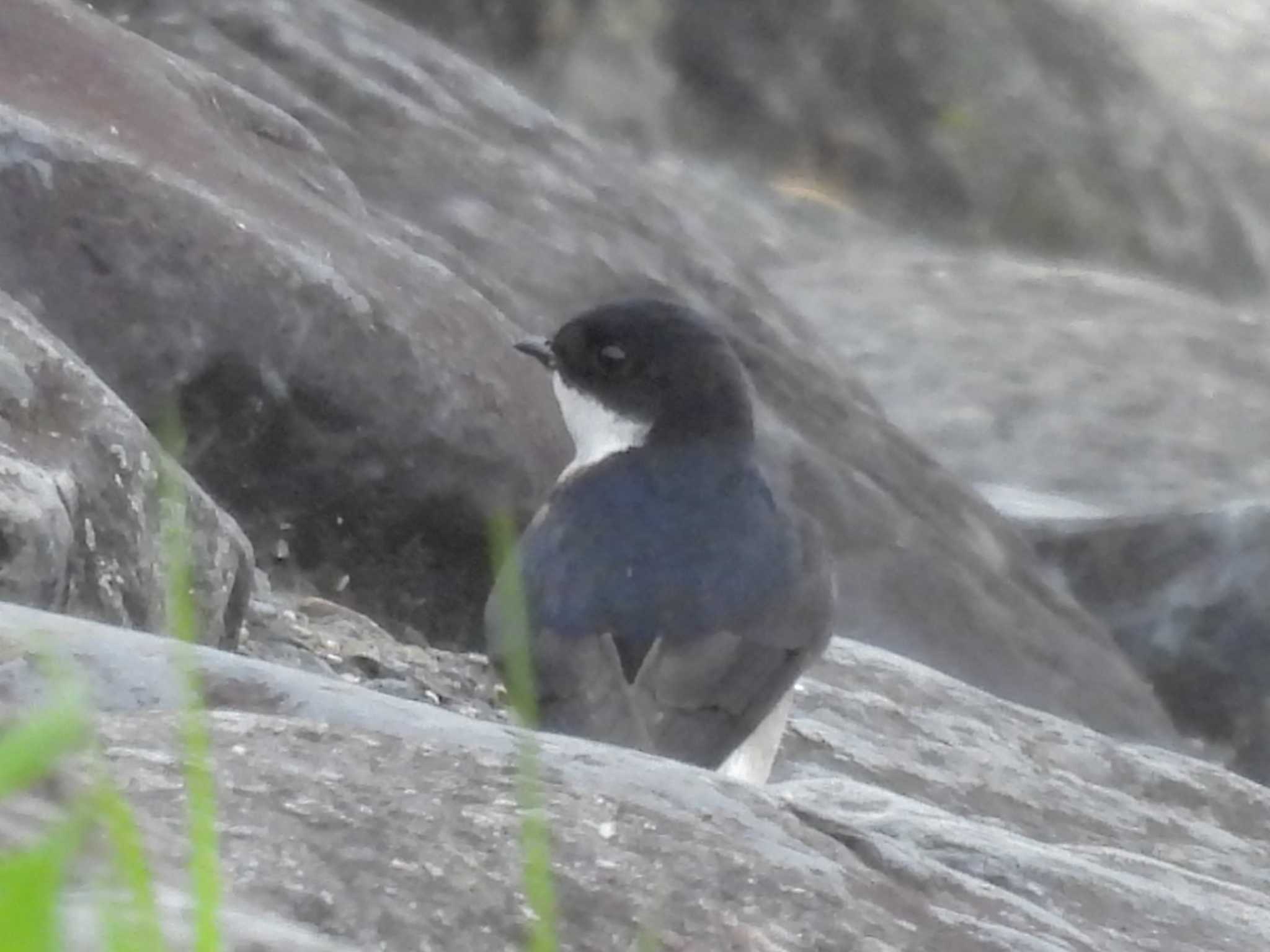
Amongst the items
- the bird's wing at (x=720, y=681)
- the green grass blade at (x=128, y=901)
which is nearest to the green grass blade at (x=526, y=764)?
the bird's wing at (x=720, y=681)

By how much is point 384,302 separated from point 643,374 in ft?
2.11

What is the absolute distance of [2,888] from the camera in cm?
150

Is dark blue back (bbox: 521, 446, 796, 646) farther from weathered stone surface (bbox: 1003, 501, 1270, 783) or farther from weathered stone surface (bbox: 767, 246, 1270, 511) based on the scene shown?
weathered stone surface (bbox: 767, 246, 1270, 511)

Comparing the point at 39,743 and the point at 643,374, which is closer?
the point at 39,743

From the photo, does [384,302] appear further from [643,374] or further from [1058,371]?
[1058,371]

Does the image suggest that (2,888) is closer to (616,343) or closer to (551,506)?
(551,506)

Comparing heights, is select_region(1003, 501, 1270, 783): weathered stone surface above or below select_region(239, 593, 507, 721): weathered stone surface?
below

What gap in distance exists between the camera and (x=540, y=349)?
675cm

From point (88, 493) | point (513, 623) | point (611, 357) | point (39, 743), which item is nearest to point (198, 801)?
point (39, 743)

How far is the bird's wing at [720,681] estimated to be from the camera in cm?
532

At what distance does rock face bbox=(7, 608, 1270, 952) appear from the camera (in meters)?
2.92

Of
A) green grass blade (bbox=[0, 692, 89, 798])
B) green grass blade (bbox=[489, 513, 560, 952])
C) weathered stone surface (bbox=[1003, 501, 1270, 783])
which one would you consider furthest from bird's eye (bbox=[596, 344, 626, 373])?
green grass blade (bbox=[0, 692, 89, 798])

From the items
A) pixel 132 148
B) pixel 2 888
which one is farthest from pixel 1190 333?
pixel 2 888

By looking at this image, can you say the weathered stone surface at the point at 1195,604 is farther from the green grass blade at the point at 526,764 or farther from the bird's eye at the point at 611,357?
the green grass blade at the point at 526,764
